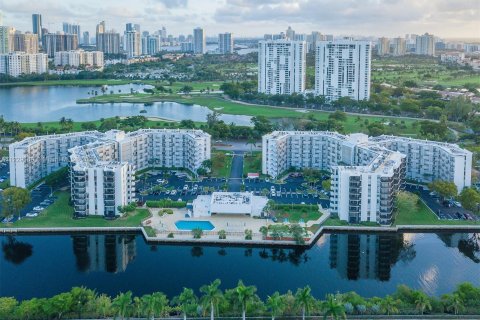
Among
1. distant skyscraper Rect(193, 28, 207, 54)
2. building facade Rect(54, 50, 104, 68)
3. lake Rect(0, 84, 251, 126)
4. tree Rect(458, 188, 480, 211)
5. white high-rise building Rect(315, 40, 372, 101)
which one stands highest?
distant skyscraper Rect(193, 28, 207, 54)

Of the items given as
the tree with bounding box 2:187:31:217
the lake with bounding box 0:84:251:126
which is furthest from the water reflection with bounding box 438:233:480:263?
the lake with bounding box 0:84:251:126

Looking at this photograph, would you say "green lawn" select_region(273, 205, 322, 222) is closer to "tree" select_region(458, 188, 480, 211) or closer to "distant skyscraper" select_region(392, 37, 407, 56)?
"tree" select_region(458, 188, 480, 211)

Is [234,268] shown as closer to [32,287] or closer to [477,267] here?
[32,287]

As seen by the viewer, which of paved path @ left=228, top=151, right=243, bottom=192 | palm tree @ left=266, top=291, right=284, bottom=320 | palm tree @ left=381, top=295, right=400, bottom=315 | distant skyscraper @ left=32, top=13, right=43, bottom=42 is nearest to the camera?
palm tree @ left=266, top=291, right=284, bottom=320

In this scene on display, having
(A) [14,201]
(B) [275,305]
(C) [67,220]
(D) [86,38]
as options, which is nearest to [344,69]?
(C) [67,220]

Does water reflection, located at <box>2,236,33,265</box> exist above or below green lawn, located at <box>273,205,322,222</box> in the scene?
below

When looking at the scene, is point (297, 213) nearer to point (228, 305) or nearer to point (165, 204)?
point (165, 204)
